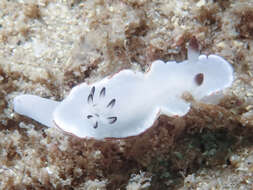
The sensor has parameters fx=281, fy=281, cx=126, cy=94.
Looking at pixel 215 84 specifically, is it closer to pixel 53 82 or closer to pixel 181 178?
pixel 181 178

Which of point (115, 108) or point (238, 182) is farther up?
point (115, 108)

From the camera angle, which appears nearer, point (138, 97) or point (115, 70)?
point (138, 97)

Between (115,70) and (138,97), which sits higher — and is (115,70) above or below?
above

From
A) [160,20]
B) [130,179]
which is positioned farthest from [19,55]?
[130,179]
